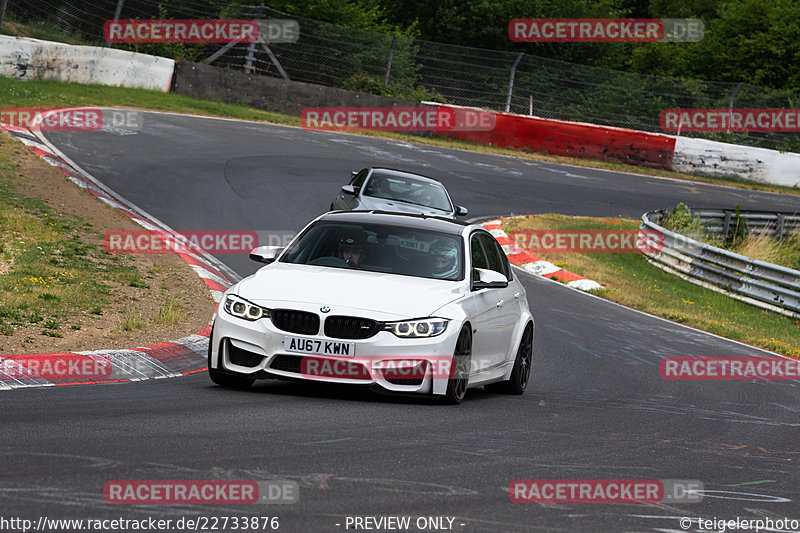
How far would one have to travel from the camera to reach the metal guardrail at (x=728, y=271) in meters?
19.4

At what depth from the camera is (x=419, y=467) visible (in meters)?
5.93

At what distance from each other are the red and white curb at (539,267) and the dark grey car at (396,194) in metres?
2.10

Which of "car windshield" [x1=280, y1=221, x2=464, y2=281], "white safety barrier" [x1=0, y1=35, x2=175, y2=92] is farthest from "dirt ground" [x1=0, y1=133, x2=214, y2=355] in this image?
"white safety barrier" [x1=0, y1=35, x2=175, y2=92]

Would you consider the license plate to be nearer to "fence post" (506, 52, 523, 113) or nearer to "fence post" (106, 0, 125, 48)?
"fence post" (106, 0, 125, 48)

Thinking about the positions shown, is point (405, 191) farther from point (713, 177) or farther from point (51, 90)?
point (713, 177)

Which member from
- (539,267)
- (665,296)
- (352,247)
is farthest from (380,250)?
(665,296)

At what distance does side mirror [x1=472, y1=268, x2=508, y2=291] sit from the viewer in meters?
8.82

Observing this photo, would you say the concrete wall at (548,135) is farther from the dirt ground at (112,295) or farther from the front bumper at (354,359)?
the front bumper at (354,359)

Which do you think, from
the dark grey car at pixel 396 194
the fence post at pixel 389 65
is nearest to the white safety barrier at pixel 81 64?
the fence post at pixel 389 65

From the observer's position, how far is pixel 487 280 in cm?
889

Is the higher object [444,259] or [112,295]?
[444,259]

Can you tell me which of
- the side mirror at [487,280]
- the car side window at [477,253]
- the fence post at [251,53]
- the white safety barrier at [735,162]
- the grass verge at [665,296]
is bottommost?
the grass verge at [665,296]

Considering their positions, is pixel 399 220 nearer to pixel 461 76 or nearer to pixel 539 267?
pixel 539 267

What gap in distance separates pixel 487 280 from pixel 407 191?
355 inches
